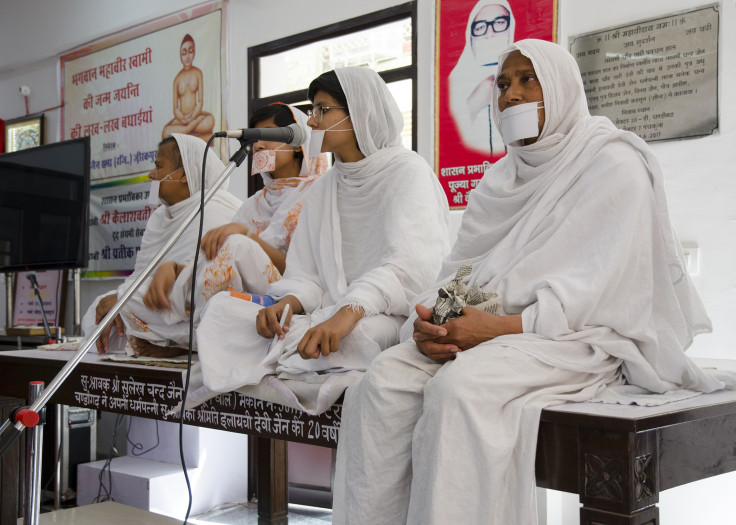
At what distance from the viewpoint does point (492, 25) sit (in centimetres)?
381

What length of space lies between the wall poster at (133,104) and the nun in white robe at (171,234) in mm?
1624

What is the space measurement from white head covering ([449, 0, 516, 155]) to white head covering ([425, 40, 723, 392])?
179cm

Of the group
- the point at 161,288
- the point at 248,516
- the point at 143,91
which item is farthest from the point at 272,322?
the point at 143,91

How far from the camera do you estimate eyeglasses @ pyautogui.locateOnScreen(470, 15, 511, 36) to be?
376 cm

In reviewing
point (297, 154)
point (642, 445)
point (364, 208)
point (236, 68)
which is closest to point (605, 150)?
point (642, 445)

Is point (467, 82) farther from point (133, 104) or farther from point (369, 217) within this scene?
point (133, 104)

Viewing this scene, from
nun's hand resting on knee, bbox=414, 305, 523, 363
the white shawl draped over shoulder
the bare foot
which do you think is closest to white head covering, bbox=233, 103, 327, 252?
the bare foot

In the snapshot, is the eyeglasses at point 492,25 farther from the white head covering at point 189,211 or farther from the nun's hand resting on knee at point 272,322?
the nun's hand resting on knee at point 272,322

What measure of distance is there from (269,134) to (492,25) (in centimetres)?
215

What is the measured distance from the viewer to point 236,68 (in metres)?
5.11

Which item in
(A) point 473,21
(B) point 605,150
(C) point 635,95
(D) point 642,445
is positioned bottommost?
(D) point 642,445

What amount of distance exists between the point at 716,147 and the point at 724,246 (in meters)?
0.40

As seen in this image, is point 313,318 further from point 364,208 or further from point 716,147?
point 716,147

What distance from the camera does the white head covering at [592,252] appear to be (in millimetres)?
1756
